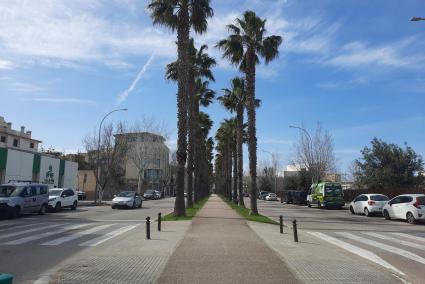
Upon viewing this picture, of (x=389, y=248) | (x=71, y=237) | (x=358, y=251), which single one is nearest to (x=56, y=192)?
(x=71, y=237)

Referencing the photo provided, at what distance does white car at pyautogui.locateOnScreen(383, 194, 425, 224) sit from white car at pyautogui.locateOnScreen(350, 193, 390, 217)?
10.4ft

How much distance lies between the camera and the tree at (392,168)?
50125mm

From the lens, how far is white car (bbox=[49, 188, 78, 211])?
31.8 metres

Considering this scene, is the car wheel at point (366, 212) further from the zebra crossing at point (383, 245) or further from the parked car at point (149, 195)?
the parked car at point (149, 195)

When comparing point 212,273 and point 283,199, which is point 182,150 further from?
point 283,199

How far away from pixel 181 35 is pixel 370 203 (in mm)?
16330

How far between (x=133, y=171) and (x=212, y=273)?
115 m

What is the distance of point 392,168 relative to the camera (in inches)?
1992

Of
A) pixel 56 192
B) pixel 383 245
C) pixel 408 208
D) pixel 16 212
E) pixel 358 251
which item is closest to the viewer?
pixel 358 251

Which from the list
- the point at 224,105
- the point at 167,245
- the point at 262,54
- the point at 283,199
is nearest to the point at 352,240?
the point at 167,245

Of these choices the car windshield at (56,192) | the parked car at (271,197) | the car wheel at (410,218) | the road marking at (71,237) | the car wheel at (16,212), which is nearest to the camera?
the road marking at (71,237)

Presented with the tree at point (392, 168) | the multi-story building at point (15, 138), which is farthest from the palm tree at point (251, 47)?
the multi-story building at point (15, 138)

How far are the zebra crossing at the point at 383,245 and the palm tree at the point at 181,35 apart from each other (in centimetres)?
920

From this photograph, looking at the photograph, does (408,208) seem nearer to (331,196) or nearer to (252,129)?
(252,129)
